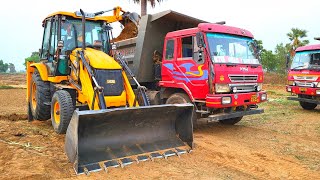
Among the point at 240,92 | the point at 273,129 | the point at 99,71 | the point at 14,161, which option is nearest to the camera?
the point at 14,161

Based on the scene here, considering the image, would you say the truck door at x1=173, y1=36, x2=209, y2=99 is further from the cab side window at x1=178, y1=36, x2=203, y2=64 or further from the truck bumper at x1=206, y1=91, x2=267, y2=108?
the truck bumper at x1=206, y1=91, x2=267, y2=108

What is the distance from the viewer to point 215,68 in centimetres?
704

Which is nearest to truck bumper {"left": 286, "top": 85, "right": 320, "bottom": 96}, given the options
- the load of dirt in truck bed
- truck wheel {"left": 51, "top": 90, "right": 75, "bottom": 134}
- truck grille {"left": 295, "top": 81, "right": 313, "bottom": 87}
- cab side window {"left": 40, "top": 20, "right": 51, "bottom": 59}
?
truck grille {"left": 295, "top": 81, "right": 313, "bottom": 87}

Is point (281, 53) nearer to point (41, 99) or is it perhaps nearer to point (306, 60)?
point (306, 60)

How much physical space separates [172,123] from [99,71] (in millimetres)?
1888

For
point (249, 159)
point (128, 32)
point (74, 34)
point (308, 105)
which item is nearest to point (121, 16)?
point (128, 32)

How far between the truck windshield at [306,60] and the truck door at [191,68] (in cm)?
635

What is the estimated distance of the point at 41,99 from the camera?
7531 mm

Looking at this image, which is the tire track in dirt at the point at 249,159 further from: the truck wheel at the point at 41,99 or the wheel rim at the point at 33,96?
the wheel rim at the point at 33,96

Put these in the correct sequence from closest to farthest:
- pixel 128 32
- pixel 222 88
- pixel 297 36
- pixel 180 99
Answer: pixel 222 88 → pixel 180 99 → pixel 128 32 → pixel 297 36

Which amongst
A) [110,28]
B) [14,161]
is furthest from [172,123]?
[110,28]

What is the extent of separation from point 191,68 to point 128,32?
2.98 m

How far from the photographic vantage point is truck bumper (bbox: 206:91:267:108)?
697 centimetres

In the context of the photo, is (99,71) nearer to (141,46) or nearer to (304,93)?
(141,46)
